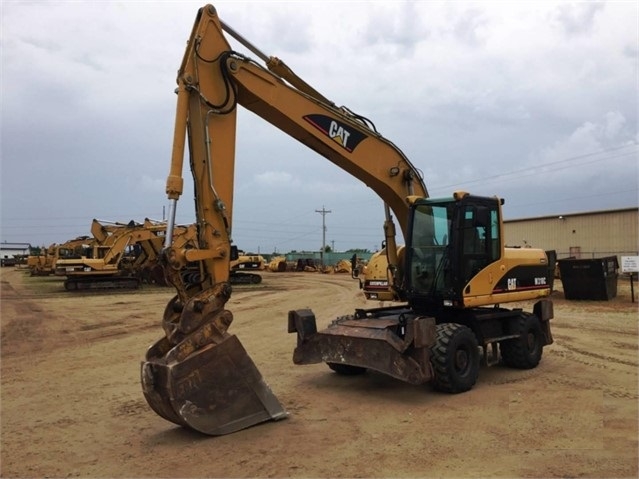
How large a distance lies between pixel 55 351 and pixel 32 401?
13.4 feet

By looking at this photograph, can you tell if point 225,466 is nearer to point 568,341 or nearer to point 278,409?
point 278,409

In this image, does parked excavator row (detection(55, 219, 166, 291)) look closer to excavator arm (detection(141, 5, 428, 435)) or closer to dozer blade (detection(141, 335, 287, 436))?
excavator arm (detection(141, 5, 428, 435))

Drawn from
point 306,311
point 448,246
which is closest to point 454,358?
point 448,246

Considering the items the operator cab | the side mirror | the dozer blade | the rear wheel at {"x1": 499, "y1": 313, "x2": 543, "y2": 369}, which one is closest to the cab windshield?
the operator cab

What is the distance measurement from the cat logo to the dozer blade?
310 cm

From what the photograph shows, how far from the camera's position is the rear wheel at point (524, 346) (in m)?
8.82

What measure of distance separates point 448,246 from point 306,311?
211cm

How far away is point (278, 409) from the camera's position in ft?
20.1

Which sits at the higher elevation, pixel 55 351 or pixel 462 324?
pixel 462 324

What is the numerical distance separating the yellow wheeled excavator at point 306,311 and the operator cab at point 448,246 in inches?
0.6

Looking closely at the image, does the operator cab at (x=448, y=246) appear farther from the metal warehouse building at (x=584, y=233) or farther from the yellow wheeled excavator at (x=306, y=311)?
the metal warehouse building at (x=584, y=233)

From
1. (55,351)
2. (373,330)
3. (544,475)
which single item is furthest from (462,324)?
(55,351)

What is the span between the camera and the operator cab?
776 cm

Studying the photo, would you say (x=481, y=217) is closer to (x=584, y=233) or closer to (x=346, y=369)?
(x=346, y=369)
